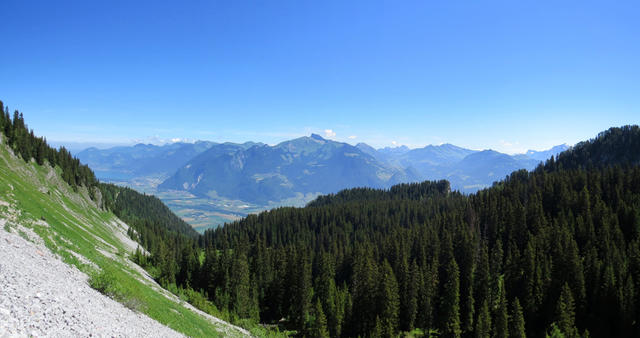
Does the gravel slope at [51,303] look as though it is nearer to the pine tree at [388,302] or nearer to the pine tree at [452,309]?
the pine tree at [388,302]

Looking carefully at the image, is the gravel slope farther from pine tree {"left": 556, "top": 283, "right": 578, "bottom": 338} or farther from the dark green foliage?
the dark green foliage

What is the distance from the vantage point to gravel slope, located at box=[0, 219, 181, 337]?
11883 millimetres

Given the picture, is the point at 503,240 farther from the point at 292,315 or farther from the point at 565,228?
the point at 292,315

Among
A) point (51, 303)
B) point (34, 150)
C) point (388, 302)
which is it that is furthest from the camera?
point (34, 150)

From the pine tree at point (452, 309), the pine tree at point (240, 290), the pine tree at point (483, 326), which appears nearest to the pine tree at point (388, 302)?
the pine tree at point (452, 309)

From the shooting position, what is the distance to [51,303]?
14.2 metres

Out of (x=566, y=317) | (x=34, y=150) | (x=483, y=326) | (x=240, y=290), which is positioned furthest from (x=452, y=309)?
(x=34, y=150)

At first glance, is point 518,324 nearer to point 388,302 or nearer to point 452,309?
point 452,309

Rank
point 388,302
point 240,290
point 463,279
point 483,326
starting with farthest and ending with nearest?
point 463,279, point 240,290, point 388,302, point 483,326

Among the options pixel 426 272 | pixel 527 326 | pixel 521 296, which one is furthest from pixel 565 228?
pixel 426 272

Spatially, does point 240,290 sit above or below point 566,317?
below

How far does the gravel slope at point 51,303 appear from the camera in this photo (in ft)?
39.0

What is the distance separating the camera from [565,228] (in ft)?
255

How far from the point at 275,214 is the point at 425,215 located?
3197 inches
